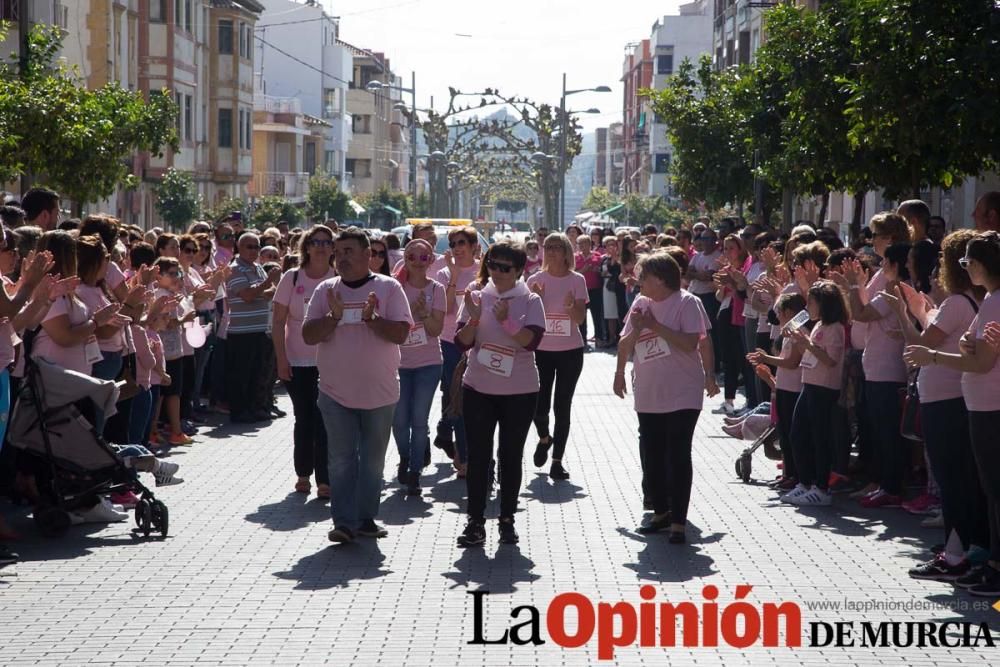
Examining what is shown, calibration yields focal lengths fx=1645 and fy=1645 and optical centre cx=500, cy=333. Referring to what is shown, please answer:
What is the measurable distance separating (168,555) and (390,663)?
297cm

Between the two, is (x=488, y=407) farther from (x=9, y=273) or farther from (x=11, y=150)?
(x=11, y=150)

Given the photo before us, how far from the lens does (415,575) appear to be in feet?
29.9

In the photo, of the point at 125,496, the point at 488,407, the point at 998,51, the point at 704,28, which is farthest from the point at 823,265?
the point at 704,28

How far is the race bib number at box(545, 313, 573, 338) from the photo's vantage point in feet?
43.2

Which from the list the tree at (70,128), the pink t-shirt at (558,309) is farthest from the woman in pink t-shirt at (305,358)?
the tree at (70,128)

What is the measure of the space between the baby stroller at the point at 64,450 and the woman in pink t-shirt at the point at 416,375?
241 centimetres

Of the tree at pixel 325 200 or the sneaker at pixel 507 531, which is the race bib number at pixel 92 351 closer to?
the sneaker at pixel 507 531

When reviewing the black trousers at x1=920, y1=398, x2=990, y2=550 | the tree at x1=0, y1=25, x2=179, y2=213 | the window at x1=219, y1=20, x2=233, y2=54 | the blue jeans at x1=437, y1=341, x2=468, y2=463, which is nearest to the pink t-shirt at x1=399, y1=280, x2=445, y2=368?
the blue jeans at x1=437, y1=341, x2=468, y2=463

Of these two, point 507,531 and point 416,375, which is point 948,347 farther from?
point 416,375

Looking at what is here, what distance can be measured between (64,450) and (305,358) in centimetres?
224

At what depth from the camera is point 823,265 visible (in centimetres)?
1284

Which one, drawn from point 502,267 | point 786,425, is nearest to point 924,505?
point 786,425

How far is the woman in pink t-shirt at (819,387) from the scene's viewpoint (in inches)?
467

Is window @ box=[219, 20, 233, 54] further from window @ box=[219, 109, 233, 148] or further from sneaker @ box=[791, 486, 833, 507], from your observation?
sneaker @ box=[791, 486, 833, 507]
